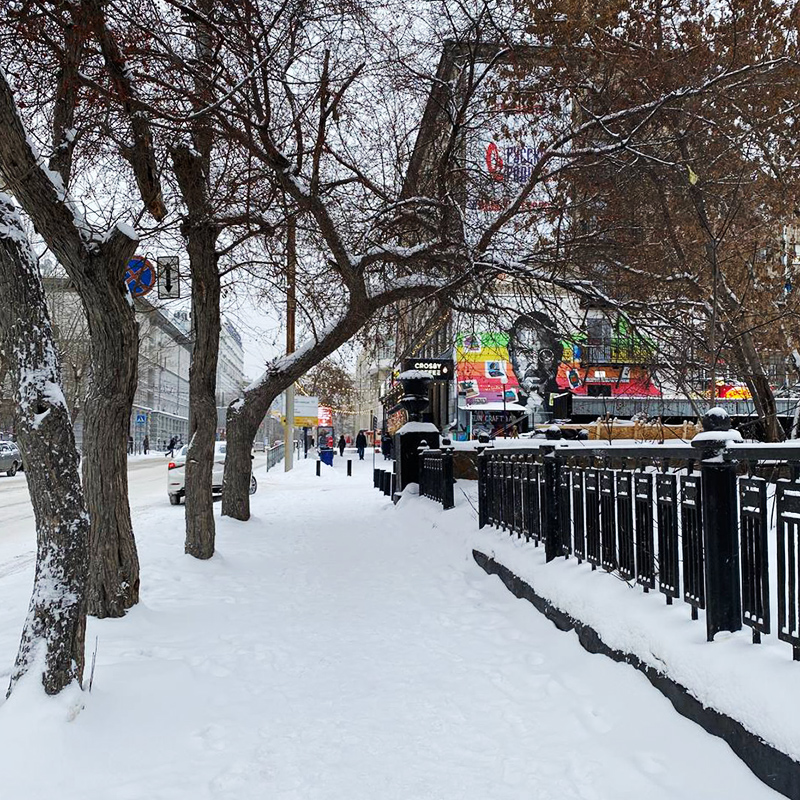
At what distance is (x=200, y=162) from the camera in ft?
29.2

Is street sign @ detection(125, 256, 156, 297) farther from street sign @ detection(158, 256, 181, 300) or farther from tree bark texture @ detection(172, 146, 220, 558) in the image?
tree bark texture @ detection(172, 146, 220, 558)

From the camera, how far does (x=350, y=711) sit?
157 inches

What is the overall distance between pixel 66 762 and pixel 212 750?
66 centimetres

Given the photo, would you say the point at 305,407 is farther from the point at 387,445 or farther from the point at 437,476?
the point at 437,476

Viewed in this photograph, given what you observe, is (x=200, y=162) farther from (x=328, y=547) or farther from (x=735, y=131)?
(x=735, y=131)

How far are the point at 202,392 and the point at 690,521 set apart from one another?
7097 millimetres

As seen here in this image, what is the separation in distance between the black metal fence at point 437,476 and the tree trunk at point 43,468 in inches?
267

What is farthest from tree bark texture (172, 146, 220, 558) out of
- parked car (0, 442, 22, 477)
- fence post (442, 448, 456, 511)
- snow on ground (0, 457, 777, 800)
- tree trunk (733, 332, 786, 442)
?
parked car (0, 442, 22, 477)

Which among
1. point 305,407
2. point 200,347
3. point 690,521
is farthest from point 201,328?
point 305,407

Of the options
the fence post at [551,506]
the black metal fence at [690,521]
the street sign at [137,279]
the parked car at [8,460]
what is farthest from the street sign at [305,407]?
the black metal fence at [690,521]

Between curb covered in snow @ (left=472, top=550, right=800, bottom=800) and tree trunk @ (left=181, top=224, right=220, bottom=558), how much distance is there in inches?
198

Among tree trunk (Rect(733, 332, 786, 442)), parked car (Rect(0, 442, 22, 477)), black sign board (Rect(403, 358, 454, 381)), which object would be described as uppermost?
black sign board (Rect(403, 358, 454, 381))

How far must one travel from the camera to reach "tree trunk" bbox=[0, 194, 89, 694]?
3725 mm

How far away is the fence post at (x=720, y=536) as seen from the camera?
11.1 feet
